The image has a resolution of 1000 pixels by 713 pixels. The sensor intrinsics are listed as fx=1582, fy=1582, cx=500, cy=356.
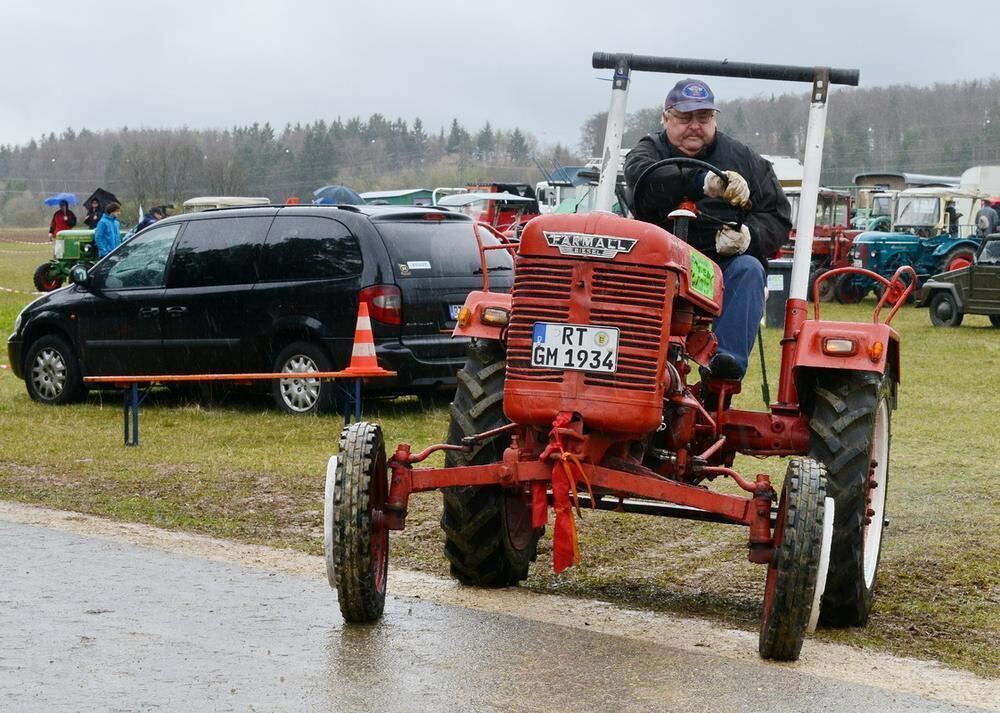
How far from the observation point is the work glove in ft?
22.2

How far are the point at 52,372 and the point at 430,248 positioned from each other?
4264mm

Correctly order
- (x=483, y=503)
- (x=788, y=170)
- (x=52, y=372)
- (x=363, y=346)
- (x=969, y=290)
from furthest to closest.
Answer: (x=788, y=170) → (x=969, y=290) → (x=52, y=372) → (x=363, y=346) → (x=483, y=503)

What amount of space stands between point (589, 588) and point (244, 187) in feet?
281

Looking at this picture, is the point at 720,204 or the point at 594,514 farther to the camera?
the point at 594,514

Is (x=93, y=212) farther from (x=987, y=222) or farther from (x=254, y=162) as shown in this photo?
(x=254, y=162)

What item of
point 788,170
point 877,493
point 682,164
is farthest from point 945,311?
point 682,164

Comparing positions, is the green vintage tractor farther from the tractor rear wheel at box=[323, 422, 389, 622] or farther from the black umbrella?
the tractor rear wheel at box=[323, 422, 389, 622]

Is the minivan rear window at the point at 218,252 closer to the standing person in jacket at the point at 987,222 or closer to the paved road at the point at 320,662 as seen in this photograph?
the paved road at the point at 320,662

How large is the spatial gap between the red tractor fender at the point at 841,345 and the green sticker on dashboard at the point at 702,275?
1.59 feet

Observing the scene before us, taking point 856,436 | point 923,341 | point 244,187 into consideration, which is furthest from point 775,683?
point 244,187

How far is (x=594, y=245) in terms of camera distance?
596 centimetres

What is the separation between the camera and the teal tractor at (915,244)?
34656mm

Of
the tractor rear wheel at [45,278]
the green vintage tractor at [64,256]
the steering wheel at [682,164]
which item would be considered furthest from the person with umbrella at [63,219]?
the steering wheel at [682,164]

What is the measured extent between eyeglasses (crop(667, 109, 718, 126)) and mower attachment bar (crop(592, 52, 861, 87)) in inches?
7.4
